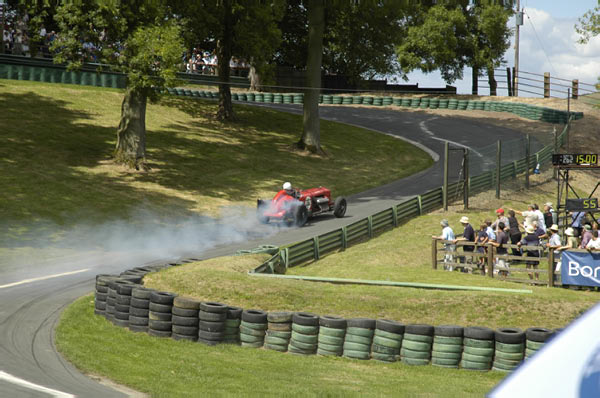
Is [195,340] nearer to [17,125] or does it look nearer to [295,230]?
[295,230]

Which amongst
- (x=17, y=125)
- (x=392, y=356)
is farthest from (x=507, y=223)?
(x=17, y=125)

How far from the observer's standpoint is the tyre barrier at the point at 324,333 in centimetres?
1220

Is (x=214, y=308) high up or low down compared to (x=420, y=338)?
up

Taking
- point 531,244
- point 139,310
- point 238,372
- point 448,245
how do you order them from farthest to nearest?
point 448,245, point 531,244, point 139,310, point 238,372

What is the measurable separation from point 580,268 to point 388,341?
799 cm

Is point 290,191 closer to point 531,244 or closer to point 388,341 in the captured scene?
point 531,244

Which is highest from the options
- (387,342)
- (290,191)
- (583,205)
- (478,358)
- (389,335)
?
(583,205)

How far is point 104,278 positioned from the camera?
1541 cm

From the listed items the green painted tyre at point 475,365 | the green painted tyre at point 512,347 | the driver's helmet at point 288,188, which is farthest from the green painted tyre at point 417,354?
the driver's helmet at point 288,188

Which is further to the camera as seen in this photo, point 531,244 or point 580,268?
point 531,244

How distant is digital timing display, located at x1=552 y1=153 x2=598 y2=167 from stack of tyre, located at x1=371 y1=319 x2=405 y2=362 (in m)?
13.5

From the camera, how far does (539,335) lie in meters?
Answer: 12.0

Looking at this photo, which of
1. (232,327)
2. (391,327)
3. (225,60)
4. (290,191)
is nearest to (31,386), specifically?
(232,327)

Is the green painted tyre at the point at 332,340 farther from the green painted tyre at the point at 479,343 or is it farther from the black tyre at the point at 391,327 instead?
the green painted tyre at the point at 479,343
